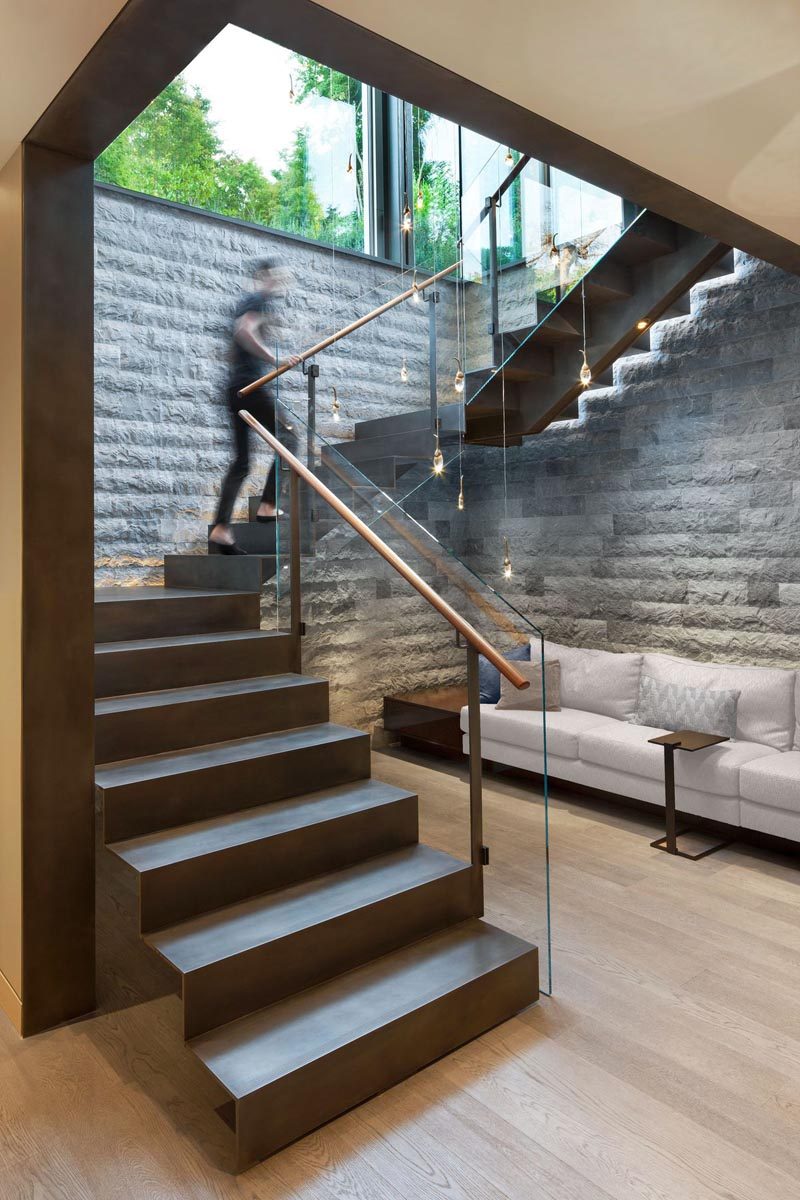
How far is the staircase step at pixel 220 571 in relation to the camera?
158 inches

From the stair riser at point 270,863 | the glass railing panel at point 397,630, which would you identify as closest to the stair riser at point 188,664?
the glass railing panel at point 397,630

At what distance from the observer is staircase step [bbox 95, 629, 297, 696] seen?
3.15 m

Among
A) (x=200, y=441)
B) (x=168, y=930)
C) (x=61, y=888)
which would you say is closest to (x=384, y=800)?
(x=168, y=930)

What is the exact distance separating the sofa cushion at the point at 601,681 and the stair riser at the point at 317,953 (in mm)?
2327

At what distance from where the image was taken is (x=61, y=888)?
7.80 feet

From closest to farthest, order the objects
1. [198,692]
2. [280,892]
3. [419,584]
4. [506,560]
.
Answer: [280,892], [419,584], [198,692], [506,560]

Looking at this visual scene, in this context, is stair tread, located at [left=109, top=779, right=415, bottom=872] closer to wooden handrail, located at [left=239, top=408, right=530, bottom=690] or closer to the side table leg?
wooden handrail, located at [left=239, top=408, right=530, bottom=690]

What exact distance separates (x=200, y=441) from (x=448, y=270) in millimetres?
1816

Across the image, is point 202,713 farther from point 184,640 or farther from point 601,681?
point 601,681

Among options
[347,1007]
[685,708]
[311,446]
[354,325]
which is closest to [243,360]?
[354,325]

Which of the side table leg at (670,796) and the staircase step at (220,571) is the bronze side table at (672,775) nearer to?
the side table leg at (670,796)

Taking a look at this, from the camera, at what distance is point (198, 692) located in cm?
325

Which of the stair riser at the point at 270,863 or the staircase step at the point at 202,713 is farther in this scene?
the staircase step at the point at 202,713

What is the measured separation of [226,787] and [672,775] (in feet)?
7.10
